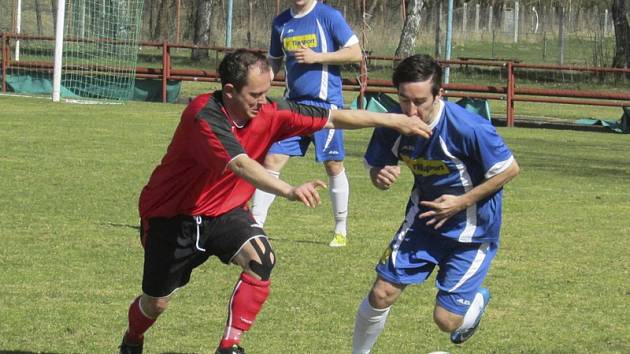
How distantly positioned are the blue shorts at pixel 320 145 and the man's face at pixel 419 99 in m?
3.55

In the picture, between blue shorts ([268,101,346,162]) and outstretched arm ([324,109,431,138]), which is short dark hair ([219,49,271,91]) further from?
blue shorts ([268,101,346,162])

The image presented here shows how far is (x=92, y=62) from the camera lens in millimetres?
24625

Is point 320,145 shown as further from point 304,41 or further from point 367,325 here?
point 367,325

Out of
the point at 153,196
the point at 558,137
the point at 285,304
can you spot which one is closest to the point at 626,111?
the point at 558,137

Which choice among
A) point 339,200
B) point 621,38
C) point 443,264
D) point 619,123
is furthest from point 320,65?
point 621,38

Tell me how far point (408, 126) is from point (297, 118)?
0.56m

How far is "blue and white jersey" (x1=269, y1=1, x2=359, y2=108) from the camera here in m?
9.21

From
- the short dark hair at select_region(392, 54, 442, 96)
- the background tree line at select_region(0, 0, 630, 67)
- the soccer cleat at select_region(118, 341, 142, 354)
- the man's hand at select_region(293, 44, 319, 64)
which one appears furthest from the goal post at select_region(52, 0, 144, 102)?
the short dark hair at select_region(392, 54, 442, 96)

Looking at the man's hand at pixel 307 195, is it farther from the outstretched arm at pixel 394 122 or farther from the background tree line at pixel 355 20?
the background tree line at pixel 355 20

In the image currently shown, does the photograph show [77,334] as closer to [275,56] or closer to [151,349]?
[151,349]

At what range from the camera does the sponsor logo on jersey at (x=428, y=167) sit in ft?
18.3

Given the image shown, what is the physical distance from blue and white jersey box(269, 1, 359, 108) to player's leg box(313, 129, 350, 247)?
29 centimetres

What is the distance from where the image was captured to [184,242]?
548 cm

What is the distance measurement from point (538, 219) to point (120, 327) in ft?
17.5
